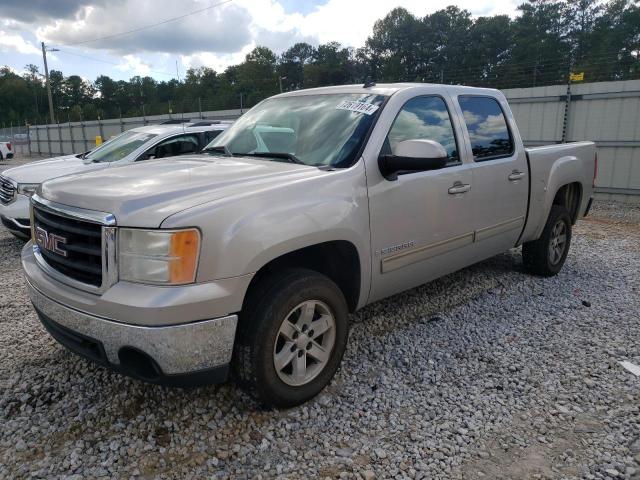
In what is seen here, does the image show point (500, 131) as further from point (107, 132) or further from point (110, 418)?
point (107, 132)

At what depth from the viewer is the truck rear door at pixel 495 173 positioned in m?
4.12

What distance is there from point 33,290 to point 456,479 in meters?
2.54

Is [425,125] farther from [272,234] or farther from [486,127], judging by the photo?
[272,234]

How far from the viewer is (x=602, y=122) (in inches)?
421

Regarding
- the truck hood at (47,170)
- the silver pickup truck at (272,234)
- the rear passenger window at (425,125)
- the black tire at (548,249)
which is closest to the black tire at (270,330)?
the silver pickup truck at (272,234)

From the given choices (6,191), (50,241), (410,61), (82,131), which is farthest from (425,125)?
(410,61)

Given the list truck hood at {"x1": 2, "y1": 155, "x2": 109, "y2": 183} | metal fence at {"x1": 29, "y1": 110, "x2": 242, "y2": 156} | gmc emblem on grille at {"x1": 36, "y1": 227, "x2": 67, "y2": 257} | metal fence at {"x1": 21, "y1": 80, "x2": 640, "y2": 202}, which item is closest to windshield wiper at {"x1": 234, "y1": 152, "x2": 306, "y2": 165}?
gmc emblem on grille at {"x1": 36, "y1": 227, "x2": 67, "y2": 257}

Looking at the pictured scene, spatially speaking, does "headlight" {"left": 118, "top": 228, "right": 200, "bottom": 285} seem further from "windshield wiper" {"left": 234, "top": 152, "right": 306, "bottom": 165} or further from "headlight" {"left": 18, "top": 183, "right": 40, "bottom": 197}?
"headlight" {"left": 18, "top": 183, "right": 40, "bottom": 197}

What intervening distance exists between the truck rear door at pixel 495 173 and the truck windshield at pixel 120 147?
5.01 metres

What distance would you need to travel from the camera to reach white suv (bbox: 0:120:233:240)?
6.46 m

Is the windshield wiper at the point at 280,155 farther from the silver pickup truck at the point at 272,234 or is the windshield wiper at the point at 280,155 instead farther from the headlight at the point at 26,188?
the headlight at the point at 26,188

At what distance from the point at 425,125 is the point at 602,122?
886 centimetres

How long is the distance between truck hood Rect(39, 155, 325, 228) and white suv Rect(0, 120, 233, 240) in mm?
3497

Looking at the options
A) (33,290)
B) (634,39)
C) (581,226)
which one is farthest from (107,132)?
(634,39)
